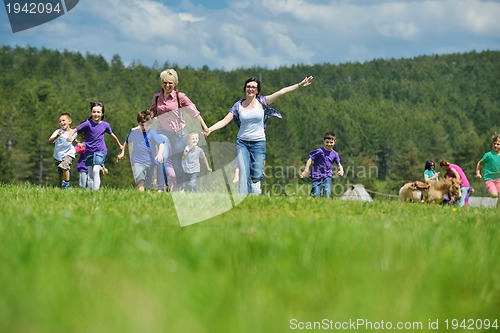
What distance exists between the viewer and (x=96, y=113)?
1538cm

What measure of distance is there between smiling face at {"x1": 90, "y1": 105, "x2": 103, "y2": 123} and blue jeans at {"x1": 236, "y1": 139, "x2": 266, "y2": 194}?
408 centimetres

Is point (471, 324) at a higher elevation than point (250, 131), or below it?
below

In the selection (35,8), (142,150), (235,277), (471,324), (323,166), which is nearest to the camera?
(471,324)

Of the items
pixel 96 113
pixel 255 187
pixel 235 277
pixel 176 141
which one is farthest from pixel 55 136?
pixel 235 277

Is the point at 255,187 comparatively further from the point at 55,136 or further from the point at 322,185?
the point at 55,136

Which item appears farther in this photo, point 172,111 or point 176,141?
point 176,141

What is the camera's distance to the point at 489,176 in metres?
19.1

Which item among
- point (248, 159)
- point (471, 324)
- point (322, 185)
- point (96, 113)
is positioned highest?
point (96, 113)

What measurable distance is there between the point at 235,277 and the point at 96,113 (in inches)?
495

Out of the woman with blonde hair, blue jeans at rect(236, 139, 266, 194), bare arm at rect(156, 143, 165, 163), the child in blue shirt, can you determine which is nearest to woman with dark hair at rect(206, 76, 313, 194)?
blue jeans at rect(236, 139, 266, 194)

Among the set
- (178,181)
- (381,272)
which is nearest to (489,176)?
(178,181)

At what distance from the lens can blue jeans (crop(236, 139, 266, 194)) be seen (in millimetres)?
13320

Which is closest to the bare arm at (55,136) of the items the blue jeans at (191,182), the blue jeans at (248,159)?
the blue jeans at (191,182)

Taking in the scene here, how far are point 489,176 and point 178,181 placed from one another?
10.0 m
